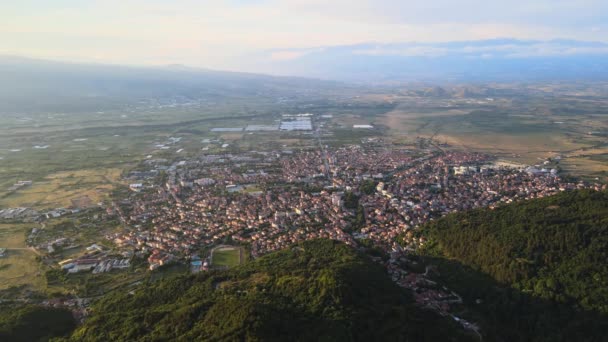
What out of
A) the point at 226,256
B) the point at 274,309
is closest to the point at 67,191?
the point at 226,256

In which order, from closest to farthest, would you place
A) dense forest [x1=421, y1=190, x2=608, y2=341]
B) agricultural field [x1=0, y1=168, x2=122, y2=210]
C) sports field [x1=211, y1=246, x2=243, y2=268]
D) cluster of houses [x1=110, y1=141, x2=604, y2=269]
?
dense forest [x1=421, y1=190, x2=608, y2=341]
sports field [x1=211, y1=246, x2=243, y2=268]
cluster of houses [x1=110, y1=141, x2=604, y2=269]
agricultural field [x1=0, y1=168, x2=122, y2=210]

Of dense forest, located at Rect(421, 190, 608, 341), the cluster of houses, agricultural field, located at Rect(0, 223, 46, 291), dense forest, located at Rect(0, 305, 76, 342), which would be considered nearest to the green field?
the cluster of houses

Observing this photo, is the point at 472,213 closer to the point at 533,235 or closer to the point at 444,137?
the point at 533,235

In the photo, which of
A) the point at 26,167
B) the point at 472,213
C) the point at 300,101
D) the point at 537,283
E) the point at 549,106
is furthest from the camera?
the point at 300,101

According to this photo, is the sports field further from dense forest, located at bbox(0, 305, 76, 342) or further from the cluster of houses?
dense forest, located at bbox(0, 305, 76, 342)

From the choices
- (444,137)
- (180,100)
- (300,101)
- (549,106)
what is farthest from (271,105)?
(549,106)

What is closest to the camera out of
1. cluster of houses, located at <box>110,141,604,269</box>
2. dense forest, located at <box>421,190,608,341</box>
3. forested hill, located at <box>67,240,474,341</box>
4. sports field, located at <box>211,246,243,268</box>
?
forested hill, located at <box>67,240,474,341</box>

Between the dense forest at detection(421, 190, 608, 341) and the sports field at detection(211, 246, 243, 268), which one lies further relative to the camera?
the sports field at detection(211, 246, 243, 268)

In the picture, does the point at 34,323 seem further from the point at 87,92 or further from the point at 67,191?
the point at 87,92
